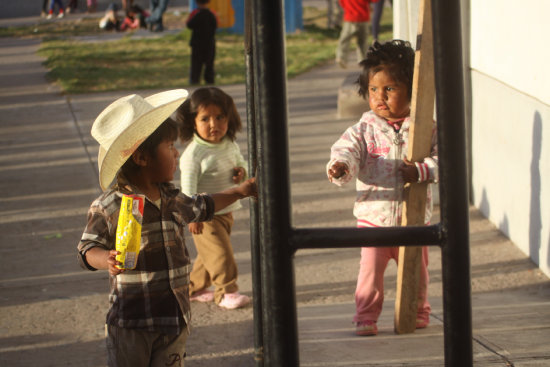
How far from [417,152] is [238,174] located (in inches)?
49.9

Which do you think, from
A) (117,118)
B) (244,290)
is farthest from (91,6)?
(117,118)

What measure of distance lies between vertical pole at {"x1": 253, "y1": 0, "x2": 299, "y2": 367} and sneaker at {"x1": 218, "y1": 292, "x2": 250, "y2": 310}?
2.99m

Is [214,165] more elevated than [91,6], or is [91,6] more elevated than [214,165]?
[91,6]

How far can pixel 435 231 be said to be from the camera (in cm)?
157

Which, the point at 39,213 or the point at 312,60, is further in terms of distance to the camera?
the point at 312,60

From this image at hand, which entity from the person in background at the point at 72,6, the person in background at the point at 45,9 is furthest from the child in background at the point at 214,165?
the person in background at the point at 72,6

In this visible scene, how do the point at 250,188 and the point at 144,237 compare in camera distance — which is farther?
the point at 250,188

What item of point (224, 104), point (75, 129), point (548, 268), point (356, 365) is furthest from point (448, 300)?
point (75, 129)

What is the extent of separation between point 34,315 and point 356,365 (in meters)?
2.14

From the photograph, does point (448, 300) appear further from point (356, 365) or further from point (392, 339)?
point (392, 339)

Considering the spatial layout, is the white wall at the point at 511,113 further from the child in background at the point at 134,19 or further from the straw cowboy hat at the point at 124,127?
the child in background at the point at 134,19

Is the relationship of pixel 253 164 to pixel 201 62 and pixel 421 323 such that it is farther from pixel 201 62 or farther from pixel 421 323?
pixel 201 62

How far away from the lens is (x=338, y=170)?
354 centimetres

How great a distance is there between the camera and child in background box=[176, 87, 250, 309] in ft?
14.4
